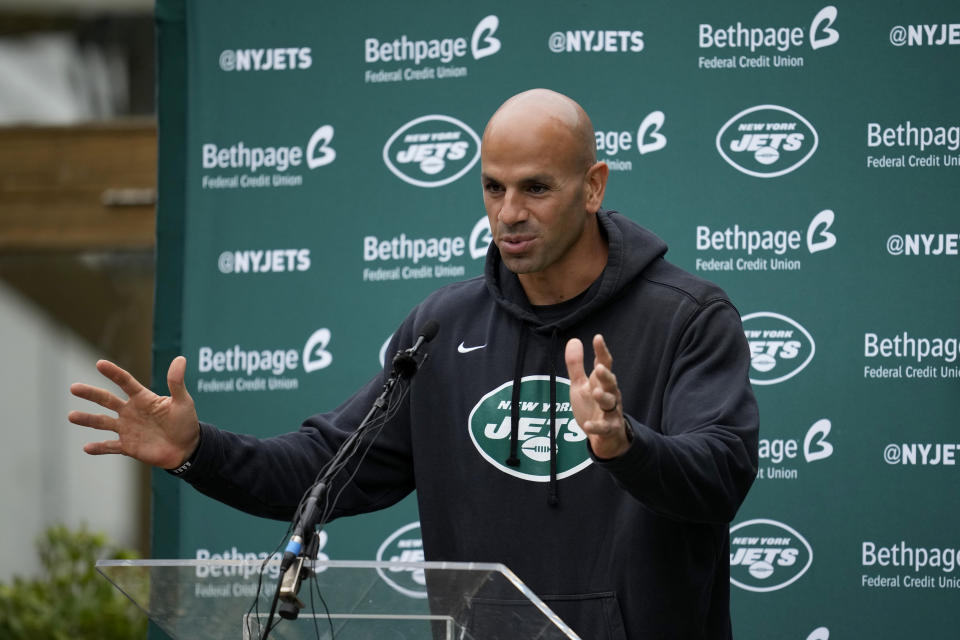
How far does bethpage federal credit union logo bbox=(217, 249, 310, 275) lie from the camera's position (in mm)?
4266

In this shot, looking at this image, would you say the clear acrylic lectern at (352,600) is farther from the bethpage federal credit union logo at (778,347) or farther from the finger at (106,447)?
the bethpage federal credit union logo at (778,347)

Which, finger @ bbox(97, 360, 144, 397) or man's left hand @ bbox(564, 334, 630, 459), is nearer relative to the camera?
man's left hand @ bbox(564, 334, 630, 459)

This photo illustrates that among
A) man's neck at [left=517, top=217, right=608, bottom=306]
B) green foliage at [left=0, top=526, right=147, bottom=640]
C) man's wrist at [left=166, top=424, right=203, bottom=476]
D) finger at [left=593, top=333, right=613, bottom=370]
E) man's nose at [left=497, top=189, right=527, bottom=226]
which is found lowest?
green foliage at [left=0, top=526, right=147, bottom=640]

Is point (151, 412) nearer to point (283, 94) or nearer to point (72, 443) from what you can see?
point (283, 94)

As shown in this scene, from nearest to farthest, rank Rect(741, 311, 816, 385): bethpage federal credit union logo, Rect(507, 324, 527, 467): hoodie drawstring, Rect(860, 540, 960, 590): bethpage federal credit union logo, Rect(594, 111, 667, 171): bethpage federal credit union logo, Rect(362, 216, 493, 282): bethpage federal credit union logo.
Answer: Rect(507, 324, 527, 467): hoodie drawstring, Rect(860, 540, 960, 590): bethpage federal credit union logo, Rect(741, 311, 816, 385): bethpage federal credit union logo, Rect(594, 111, 667, 171): bethpage federal credit union logo, Rect(362, 216, 493, 282): bethpage federal credit union logo

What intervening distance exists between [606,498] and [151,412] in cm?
99

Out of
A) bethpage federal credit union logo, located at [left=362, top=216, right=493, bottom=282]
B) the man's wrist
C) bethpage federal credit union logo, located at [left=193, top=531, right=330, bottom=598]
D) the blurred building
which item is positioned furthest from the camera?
the blurred building

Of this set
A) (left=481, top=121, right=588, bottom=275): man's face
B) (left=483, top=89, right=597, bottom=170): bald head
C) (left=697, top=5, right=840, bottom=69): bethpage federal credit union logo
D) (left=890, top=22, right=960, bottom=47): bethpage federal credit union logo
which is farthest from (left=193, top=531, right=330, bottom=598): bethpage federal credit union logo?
(left=890, top=22, right=960, bottom=47): bethpage federal credit union logo

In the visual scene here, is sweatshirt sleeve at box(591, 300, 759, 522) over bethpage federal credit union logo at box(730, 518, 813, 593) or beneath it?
over

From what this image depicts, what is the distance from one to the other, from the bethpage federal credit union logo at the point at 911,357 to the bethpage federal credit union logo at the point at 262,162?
2068mm

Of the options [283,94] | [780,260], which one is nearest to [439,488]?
[780,260]

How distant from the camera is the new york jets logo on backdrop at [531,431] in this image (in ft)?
8.39

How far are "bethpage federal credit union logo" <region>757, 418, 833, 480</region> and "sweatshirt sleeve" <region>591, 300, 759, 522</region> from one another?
1596 millimetres

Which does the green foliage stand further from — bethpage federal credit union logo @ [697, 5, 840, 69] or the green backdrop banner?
bethpage federal credit union logo @ [697, 5, 840, 69]
